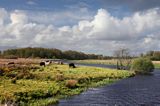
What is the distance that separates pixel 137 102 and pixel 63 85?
17146 millimetres

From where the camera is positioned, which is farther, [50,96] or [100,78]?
[100,78]

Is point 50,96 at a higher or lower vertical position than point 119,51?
lower

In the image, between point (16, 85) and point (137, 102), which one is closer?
point (137, 102)

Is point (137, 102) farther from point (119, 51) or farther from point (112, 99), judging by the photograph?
point (119, 51)

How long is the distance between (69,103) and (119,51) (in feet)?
376

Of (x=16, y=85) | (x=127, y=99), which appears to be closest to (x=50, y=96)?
(x=16, y=85)

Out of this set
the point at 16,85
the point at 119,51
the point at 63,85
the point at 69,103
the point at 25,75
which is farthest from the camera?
the point at 119,51

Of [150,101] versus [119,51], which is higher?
[119,51]

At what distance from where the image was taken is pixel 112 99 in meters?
52.6

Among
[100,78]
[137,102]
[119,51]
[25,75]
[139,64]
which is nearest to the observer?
[137,102]

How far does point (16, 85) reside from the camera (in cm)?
5588

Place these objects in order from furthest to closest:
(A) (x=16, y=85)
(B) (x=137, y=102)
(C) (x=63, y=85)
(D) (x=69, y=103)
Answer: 1. (C) (x=63, y=85)
2. (A) (x=16, y=85)
3. (B) (x=137, y=102)
4. (D) (x=69, y=103)

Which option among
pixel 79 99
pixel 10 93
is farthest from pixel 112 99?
pixel 10 93

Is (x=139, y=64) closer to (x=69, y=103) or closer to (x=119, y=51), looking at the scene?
(x=119, y=51)
